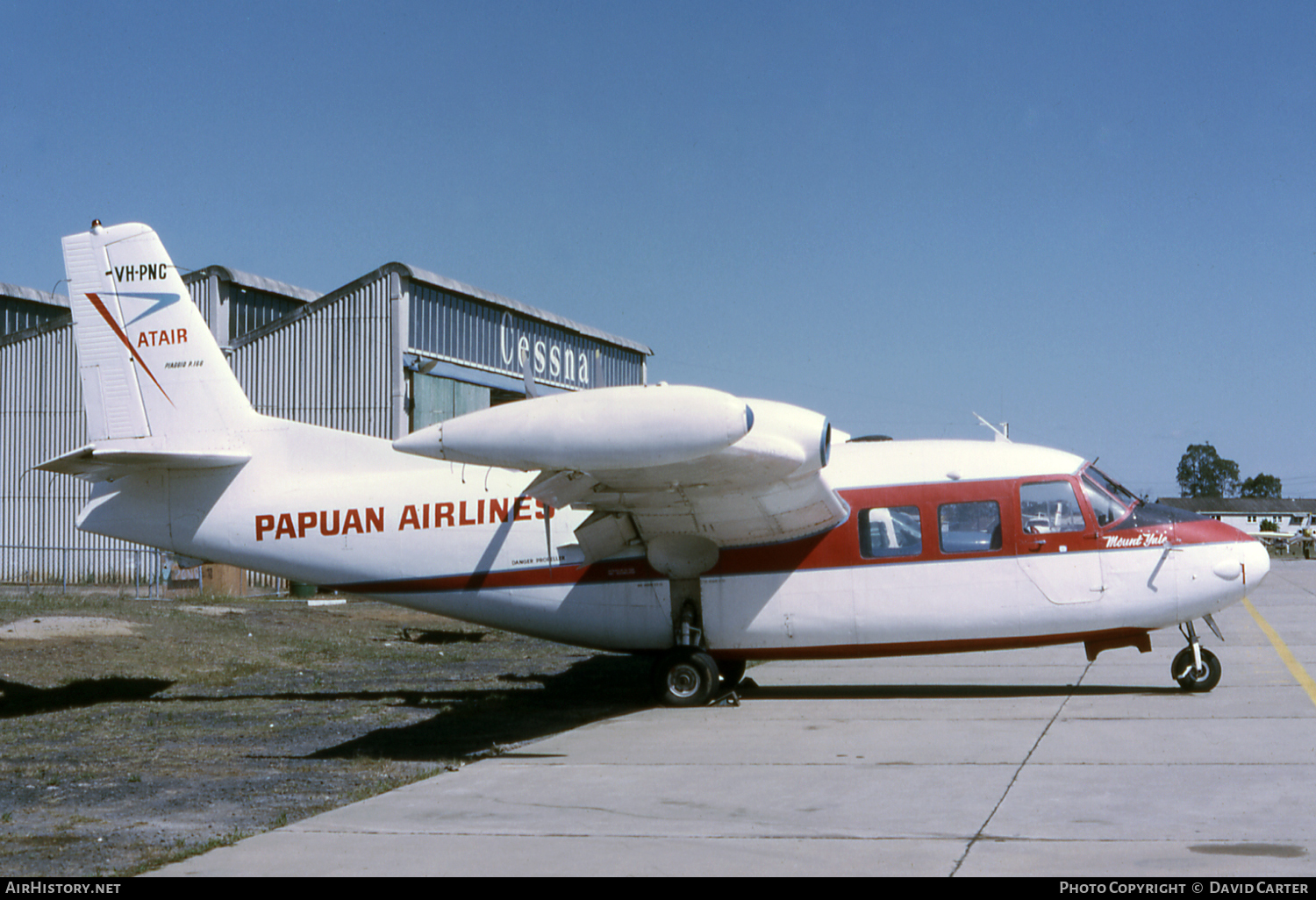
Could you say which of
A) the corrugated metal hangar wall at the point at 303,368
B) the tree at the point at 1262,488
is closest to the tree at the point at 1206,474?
the tree at the point at 1262,488

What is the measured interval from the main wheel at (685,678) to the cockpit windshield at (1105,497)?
438 centimetres

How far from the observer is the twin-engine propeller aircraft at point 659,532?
12539mm

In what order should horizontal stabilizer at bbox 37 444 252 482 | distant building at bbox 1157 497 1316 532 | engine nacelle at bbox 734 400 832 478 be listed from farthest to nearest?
distant building at bbox 1157 497 1316 532
horizontal stabilizer at bbox 37 444 252 482
engine nacelle at bbox 734 400 832 478

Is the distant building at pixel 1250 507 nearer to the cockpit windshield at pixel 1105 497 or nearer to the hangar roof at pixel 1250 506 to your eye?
the hangar roof at pixel 1250 506

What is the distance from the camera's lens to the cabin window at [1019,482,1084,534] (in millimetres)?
12688

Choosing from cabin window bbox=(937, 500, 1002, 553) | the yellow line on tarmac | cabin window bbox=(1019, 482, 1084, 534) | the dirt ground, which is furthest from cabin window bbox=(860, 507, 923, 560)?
the yellow line on tarmac

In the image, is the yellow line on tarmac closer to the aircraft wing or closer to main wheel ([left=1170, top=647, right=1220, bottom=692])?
main wheel ([left=1170, top=647, right=1220, bottom=692])

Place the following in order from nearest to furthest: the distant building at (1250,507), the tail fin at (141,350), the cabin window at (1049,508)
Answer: the cabin window at (1049,508)
the tail fin at (141,350)
the distant building at (1250,507)

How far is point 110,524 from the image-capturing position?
13734 millimetres

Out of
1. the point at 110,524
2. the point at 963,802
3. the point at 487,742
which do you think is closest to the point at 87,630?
the point at 110,524

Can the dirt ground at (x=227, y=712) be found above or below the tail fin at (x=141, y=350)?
below

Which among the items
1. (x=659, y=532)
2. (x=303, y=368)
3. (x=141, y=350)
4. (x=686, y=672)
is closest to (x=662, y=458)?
(x=659, y=532)

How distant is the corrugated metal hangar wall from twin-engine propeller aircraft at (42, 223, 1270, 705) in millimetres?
15486
